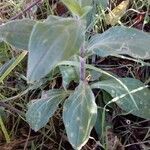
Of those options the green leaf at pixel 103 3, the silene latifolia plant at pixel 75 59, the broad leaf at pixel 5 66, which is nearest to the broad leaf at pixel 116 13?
the green leaf at pixel 103 3

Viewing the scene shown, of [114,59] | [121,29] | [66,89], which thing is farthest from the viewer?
[114,59]

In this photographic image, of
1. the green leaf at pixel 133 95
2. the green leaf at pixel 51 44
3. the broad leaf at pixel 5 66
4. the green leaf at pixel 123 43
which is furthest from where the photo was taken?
the broad leaf at pixel 5 66

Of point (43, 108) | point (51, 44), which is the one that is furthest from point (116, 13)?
point (51, 44)

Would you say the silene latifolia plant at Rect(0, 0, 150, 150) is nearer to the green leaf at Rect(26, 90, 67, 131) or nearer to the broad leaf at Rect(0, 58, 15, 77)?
the green leaf at Rect(26, 90, 67, 131)

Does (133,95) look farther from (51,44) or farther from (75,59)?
(51,44)

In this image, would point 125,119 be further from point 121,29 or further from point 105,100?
point 121,29

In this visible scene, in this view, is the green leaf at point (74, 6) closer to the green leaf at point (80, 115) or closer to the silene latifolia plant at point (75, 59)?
the silene latifolia plant at point (75, 59)

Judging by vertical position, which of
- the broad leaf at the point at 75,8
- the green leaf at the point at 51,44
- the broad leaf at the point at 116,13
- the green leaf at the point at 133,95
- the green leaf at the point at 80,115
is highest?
the broad leaf at the point at 75,8

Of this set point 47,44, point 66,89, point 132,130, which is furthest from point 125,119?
point 47,44
